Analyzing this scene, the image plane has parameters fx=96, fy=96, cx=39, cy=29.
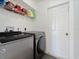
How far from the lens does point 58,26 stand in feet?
12.7

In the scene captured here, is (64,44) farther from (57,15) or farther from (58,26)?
(57,15)

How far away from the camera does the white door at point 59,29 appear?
11.7 feet

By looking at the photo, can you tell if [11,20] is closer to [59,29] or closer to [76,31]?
[76,31]

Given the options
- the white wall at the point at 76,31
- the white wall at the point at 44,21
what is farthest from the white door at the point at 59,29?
the white wall at the point at 76,31

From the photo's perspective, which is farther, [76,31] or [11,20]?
[76,31]

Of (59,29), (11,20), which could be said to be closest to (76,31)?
(59,29)

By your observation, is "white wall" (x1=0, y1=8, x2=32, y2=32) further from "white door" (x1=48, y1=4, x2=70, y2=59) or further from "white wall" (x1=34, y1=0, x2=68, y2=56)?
"white door" (x1=48, y1=4, x2=70, y2=59)

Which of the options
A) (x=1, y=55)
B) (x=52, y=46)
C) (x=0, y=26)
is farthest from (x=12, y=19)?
(x=52, y=46)

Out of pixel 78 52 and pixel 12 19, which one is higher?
pixel 12 19

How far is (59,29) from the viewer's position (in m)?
3.84

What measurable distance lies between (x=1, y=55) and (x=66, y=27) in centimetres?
284

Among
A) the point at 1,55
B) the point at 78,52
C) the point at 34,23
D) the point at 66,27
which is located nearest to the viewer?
the point at 1,55

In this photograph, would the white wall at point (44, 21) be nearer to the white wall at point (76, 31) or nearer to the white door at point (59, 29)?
the white door at point (59, 29)

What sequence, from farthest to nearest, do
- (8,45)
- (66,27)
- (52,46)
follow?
(52,46) → (66,27) → (8,45)
